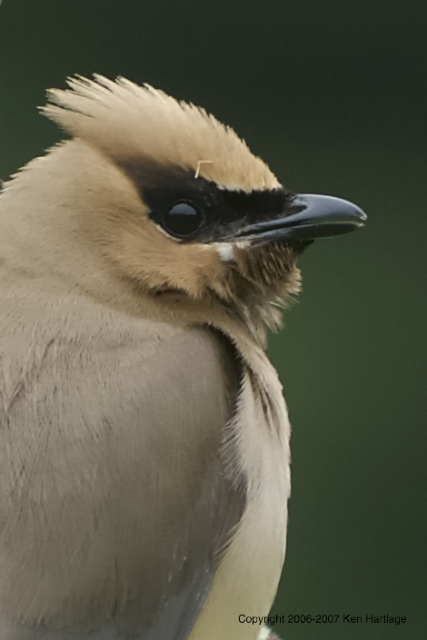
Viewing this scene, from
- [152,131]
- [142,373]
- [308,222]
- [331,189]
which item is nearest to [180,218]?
[152,131]

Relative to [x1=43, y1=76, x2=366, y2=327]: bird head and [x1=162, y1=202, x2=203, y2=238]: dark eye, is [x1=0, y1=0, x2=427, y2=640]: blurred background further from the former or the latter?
[x1=162, y1=202, x2=203, y2=238]: dark eye

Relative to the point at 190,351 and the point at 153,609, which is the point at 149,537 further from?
the point at 190,351

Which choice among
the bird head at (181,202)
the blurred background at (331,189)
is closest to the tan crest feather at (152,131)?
the bird head at (181,202)

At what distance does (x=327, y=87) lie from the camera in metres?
7.07

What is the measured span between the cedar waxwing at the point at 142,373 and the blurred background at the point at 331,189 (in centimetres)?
252

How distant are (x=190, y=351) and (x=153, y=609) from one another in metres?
0.50

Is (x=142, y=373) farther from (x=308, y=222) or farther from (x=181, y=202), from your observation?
(x=308, y=222)

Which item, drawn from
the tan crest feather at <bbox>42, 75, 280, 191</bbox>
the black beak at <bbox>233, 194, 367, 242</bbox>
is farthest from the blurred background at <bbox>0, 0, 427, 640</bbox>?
the black beak at <bbox>233, 194, 367, 242</bbox>

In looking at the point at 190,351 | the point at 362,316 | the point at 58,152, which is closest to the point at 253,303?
the point at 190,351

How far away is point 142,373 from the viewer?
223 centimetres

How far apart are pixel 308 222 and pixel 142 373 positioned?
58cm

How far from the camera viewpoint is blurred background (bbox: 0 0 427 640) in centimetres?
566

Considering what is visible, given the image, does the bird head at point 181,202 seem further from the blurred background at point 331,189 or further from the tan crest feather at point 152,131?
the blurred background at point 331,189

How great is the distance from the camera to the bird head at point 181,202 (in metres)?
2.46
